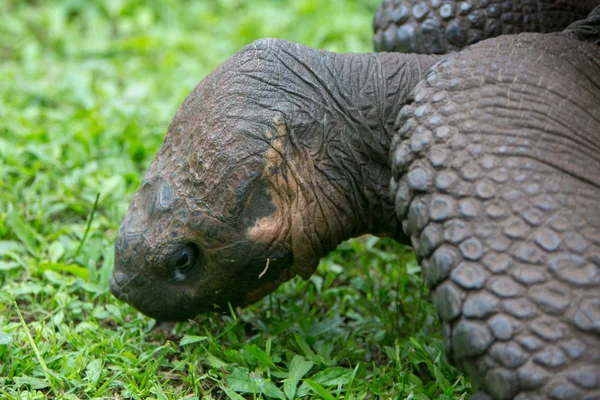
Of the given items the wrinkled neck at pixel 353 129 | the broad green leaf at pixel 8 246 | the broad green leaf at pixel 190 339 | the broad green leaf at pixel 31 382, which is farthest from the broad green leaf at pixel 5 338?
the wrinkled neck at pixel 353 129

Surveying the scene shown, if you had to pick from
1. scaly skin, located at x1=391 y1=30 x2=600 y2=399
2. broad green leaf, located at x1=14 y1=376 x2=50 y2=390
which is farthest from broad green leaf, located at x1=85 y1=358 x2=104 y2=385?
scaly skin, located at x1=391 y1=30 x2=600 y2=399

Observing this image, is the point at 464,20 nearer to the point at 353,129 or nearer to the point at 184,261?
the point at 353,129

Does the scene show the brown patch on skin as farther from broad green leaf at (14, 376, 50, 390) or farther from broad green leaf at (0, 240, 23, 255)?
broad green leaf at (0, 240, 23, 255)

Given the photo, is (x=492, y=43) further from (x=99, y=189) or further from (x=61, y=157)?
(x=61, y=157)

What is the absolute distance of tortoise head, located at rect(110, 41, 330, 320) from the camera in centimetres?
242

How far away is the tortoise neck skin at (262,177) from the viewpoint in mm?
2436

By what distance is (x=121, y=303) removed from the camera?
9.84 feet

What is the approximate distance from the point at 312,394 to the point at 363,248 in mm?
1131

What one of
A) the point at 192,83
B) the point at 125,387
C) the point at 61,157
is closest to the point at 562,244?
the point at 125,387

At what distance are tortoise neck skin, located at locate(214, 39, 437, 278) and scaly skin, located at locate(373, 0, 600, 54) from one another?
1.55 feet

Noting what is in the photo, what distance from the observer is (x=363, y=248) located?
3.51 meters

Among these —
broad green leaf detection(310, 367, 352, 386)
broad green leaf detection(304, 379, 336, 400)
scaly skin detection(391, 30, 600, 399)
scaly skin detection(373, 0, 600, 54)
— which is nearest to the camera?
scaly skin detection(391, 30, 600, 399)

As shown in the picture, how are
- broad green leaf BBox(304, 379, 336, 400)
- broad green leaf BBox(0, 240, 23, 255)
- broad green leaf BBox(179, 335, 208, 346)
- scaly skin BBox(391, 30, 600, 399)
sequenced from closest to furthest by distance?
scaly skin BBox(391, 30, 600, 399) → broad green leaf BBox(304, 379, 336, 400) → broad green leaf BBox(179, 335, 208, 346) → broad green leaf BBox(0, 240, 23, 255)

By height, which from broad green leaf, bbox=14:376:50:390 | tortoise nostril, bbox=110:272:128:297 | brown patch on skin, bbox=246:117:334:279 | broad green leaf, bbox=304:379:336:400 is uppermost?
brown patch on skin, bbox=246:117:334:279
